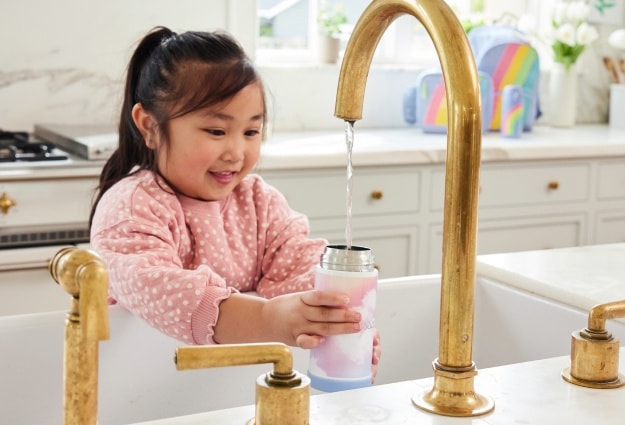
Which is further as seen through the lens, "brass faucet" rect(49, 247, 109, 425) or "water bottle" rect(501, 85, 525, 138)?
"water bottle" rect(501, 85, 525, 138)

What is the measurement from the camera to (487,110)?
3418 millimetres

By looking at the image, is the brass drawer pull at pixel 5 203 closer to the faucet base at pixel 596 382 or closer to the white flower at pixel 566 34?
the faucet base at pixel 596 382

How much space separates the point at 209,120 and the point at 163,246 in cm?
24

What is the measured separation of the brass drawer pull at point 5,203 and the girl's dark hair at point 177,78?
0.69 metres

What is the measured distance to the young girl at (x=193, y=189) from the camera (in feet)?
4.46

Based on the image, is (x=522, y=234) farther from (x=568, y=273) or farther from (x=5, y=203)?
(x=568, y=273)

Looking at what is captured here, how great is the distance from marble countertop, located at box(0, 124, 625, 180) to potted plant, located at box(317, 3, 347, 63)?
0.95 ft

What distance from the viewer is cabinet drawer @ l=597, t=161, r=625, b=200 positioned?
321 centimetres

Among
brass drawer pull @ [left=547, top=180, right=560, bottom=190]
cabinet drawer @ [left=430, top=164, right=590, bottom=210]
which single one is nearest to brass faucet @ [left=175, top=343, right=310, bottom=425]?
cabinet drawer @ [left=430, top=164, right=590, bottom=210]

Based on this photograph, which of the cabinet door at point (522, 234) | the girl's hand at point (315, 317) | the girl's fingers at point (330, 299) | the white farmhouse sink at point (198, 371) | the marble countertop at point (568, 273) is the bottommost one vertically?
the cabinet door at point (522, 234)

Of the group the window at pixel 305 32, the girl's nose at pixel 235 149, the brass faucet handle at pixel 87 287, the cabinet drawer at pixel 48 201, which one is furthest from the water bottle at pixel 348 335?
the window at pixel 305 32

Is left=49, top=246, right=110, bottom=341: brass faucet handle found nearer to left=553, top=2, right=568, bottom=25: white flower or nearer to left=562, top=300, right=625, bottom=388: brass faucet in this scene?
left=562, top=300, right=625, bottom=388: brass faucet

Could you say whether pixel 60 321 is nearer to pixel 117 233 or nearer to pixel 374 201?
pixel 117 233

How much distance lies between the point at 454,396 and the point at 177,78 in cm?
89
